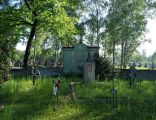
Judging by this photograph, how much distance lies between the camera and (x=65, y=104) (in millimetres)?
14750

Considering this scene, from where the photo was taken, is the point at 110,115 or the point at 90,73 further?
the point at 90,73

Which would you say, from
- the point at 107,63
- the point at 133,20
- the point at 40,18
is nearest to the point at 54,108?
the point at 107,63

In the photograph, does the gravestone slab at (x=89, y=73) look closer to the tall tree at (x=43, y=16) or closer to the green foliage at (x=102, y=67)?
the green foliage at (x=102, y=67)

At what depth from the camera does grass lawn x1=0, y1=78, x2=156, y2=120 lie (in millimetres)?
12789

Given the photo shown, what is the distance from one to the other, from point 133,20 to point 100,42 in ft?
23.6

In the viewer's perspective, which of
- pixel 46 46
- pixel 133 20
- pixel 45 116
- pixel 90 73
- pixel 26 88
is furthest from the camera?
pixel 46 46

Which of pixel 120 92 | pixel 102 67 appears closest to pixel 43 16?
pixel 102 67

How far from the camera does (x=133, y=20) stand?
2154 inches

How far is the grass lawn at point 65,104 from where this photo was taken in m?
12.8

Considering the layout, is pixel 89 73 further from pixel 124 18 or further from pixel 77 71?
pixel 124 18

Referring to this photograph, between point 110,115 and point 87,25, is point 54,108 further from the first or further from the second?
point 87,25

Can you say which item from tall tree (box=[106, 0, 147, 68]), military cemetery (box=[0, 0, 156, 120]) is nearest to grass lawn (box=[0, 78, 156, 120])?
military cemetery (box=[0, 0, 156, 120])

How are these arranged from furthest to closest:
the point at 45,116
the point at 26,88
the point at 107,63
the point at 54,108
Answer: the point at 107,63 < the point at 26,88 < the point at 54,108 < the point at 45,116

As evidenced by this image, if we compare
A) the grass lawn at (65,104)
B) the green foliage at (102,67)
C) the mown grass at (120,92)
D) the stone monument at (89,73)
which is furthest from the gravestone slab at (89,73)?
the green foliage at (102,67)
